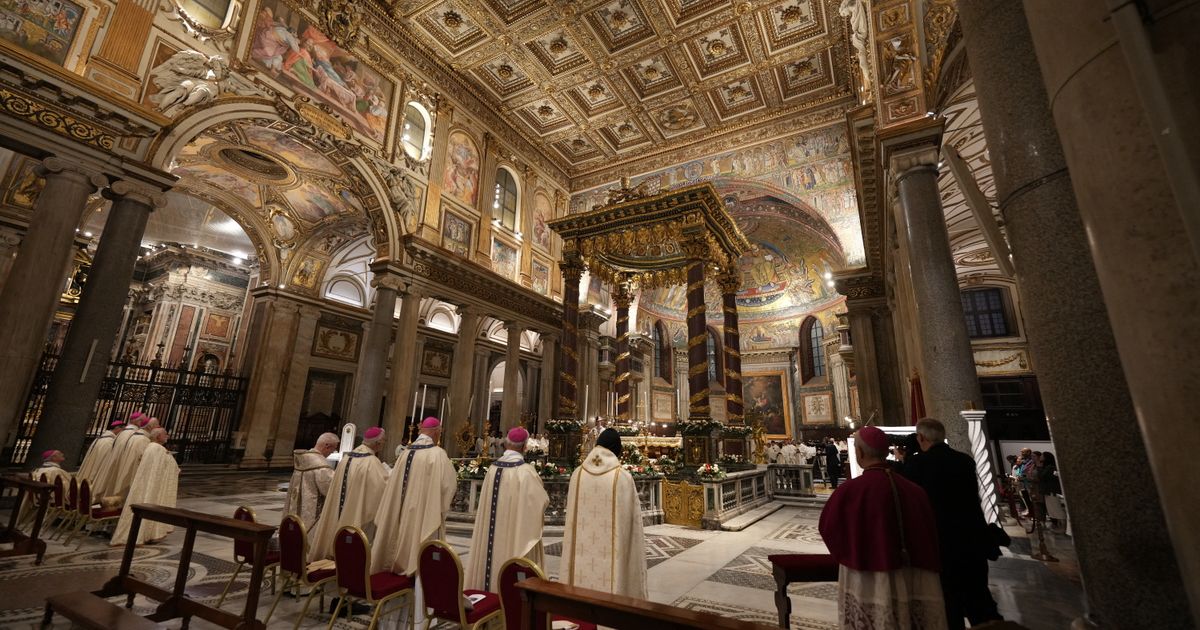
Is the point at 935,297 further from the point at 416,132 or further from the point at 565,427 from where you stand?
the point at 416,132

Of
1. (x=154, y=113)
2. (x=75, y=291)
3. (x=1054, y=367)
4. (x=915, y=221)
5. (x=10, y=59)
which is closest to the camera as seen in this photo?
(x=1054, y=367)

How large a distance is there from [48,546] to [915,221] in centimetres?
1040

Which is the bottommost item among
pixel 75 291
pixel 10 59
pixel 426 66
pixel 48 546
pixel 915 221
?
pixel 48 546

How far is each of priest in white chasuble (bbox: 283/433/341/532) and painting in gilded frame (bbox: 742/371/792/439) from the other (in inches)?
752

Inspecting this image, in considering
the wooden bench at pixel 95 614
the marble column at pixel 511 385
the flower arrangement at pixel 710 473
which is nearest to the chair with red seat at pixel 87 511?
the wooden bench at pixel 95 614

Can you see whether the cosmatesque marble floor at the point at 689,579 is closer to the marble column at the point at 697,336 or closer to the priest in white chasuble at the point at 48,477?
the priest in white chasuble at the point at 48,477

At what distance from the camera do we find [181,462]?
→ 42.9ft

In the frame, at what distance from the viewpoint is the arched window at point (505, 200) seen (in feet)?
51.7

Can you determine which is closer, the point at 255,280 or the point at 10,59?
the point at 10,59

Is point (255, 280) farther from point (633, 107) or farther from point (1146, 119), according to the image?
point (1146, 119)

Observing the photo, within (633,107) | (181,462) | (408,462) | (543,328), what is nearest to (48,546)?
(408,462)

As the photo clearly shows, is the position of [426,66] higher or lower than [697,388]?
higher

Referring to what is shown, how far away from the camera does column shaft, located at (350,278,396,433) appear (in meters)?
11.1

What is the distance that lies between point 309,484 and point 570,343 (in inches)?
267
